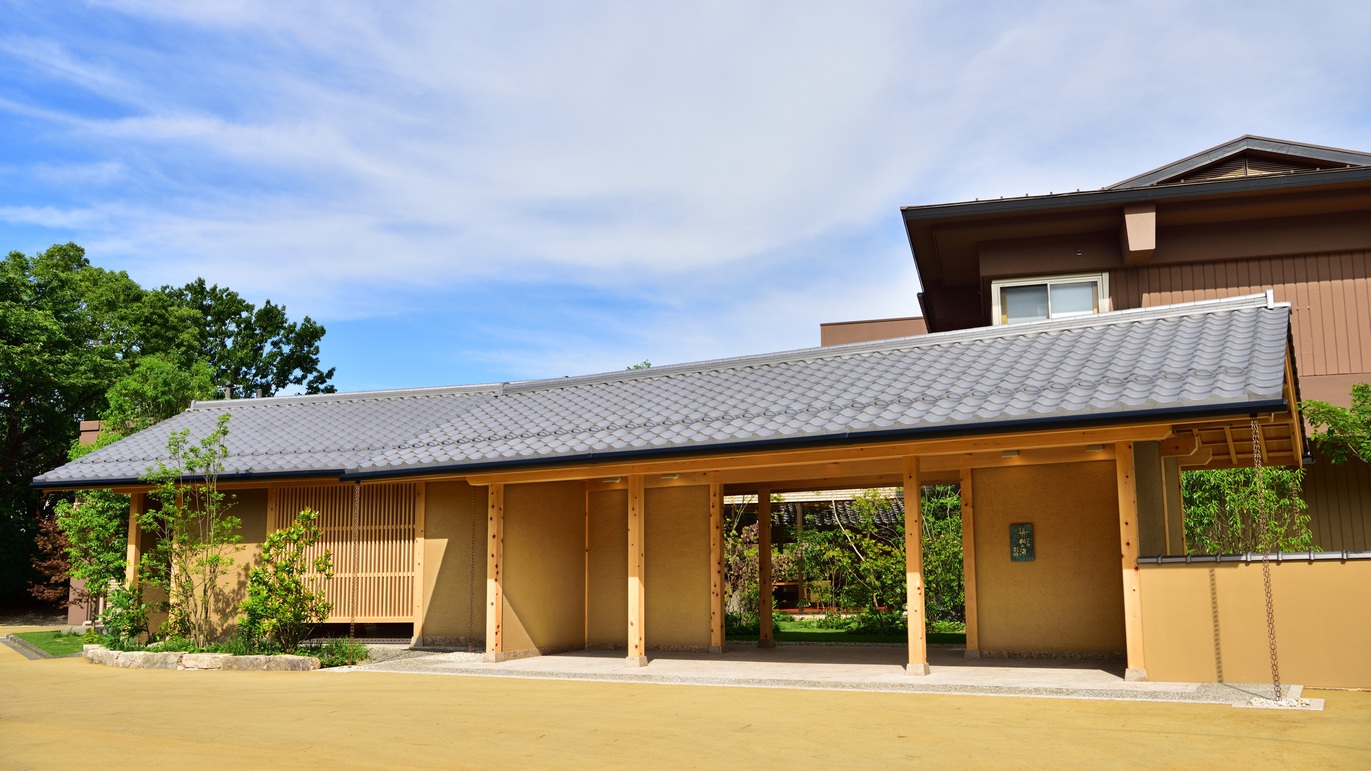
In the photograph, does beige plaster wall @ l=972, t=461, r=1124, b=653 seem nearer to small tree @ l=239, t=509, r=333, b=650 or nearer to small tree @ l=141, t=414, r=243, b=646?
small tree @ l=239, t=509, r=333, b=650

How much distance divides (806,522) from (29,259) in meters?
26.5

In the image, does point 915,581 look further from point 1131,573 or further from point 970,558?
point 970,558

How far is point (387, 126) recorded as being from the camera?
60.2ft

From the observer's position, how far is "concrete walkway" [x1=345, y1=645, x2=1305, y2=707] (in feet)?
28.7

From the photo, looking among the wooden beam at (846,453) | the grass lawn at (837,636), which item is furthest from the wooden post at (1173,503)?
the grass lawn at (837,636)

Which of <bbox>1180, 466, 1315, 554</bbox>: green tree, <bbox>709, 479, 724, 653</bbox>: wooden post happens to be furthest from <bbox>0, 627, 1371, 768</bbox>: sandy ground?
<bbox>1180, 466, 1315, 554</bbox>: green tree

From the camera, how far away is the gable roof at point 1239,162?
15.2m

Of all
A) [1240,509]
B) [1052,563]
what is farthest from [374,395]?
[1240,509]

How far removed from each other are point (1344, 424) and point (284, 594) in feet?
45.1

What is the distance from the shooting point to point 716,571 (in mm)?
13586

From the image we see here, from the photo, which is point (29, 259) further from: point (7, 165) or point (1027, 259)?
point (1027, 259)

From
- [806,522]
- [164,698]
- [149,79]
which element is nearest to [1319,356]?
[806,522]

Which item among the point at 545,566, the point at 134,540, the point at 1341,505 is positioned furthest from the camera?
the point at 134,540

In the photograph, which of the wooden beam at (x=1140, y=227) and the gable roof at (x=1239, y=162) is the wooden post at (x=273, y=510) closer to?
the wooden beam at (x=1140, y=227)
